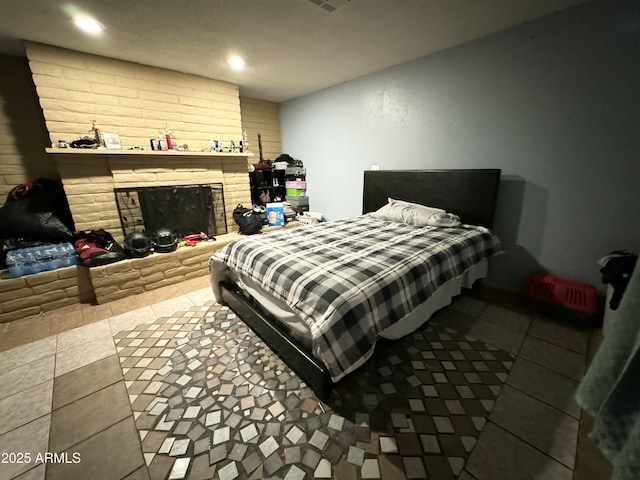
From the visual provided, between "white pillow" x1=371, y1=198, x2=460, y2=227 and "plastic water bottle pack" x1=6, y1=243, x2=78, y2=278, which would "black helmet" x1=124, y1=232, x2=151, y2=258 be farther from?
"white pillow" x1=371, y1=198, x2=460, y2=227

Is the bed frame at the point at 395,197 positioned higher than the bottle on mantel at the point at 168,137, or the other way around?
the bottle on mantel at the point at 168,137

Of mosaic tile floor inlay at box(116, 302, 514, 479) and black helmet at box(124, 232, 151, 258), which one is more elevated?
black helmet at box(124, 232, 151, 258)

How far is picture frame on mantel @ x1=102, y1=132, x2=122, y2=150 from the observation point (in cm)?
274

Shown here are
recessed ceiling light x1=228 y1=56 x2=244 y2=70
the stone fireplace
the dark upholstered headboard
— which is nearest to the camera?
the dark upholstered headboard

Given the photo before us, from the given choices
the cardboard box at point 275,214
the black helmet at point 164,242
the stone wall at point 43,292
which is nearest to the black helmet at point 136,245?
the black helmet at point 164,242

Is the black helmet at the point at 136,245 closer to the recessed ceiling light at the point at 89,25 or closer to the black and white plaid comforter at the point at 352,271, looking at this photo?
the black and white plaid comforter at the point at 352,271

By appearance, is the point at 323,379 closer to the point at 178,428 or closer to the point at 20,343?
the point at 178,428

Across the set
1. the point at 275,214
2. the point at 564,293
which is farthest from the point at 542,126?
the point at 275,214

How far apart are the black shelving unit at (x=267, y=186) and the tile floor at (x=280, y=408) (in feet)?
9.41

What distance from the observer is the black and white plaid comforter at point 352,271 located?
1274 millimetres

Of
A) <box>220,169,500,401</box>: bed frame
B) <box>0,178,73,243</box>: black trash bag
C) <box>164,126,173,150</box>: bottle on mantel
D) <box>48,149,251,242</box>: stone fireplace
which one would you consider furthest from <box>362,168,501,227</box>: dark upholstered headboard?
<box>0,178,73,243</box>: black trash bag

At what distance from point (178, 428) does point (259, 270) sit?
3.08ft

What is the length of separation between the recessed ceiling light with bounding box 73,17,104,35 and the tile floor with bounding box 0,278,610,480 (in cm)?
250

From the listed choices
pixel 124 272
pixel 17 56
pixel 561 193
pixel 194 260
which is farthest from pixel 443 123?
pixel 17 56
